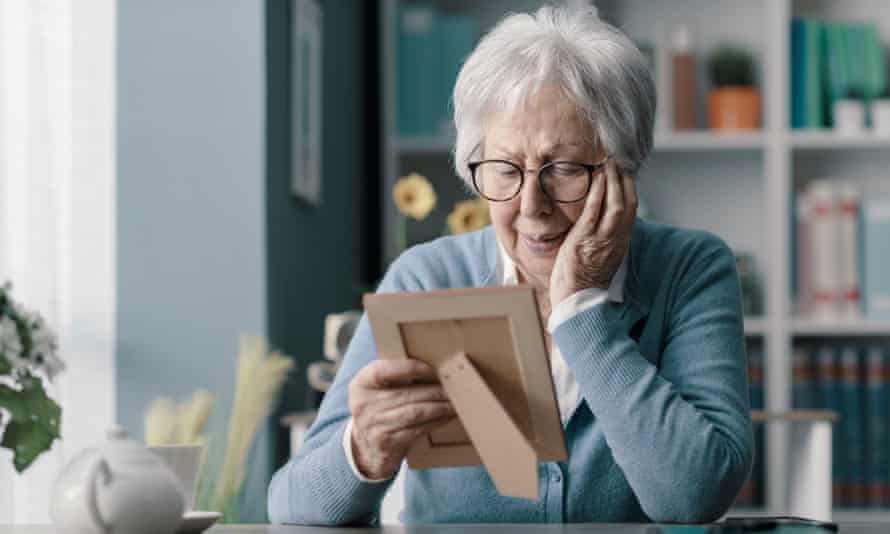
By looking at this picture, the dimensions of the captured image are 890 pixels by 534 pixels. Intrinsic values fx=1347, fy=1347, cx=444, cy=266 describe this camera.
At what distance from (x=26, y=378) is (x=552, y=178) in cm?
68

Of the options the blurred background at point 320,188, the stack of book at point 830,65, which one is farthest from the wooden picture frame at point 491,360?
the stack of book at point 830,65

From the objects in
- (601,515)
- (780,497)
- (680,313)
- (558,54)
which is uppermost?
(558,54)

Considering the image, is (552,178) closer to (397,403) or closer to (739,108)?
(397,403)

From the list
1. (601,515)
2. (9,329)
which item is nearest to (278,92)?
(601,515)

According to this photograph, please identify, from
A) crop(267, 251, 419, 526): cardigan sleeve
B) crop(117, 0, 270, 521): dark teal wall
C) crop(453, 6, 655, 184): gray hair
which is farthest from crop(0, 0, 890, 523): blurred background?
crop(267, 251, 419, 526): cardigan sleeve

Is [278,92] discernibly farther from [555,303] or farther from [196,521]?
[196,521]

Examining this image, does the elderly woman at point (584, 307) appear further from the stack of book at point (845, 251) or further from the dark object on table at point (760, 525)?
the stack of book at point (845, 251)

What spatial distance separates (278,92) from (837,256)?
5.71 ft

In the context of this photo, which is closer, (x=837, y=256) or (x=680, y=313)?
(x=680, y=313)

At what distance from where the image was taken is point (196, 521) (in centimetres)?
131

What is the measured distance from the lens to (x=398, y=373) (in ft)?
4.30

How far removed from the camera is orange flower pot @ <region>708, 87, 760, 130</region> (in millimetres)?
3920

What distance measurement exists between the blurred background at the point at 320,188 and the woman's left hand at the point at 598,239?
0.16 metres

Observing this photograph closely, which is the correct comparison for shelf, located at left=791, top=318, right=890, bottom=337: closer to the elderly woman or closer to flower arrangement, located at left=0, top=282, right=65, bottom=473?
the elderly woman
